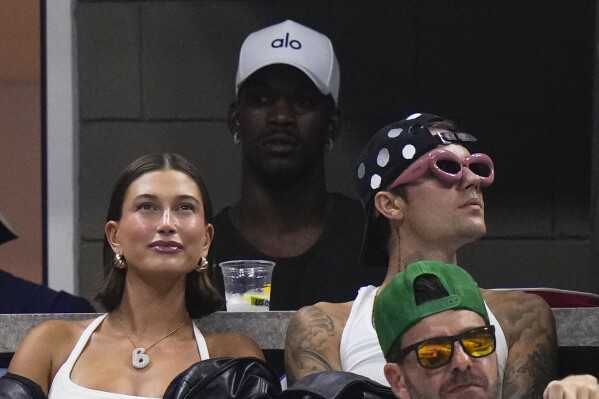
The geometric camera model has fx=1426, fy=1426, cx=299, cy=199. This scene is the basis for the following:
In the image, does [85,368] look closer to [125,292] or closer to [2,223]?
[125,292]

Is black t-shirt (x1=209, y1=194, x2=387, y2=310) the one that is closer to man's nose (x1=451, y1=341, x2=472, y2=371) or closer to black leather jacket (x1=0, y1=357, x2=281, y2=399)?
black leather jacket (x1=0, y1=357, x2=281, y2=399)

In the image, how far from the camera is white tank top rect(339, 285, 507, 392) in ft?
13.3

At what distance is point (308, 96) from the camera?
5.50 meters

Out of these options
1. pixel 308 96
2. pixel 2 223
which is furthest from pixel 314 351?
pixel 2 223

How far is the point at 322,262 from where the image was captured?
17.8ft

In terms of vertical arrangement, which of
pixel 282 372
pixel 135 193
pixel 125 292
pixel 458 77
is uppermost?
pixel 458 77

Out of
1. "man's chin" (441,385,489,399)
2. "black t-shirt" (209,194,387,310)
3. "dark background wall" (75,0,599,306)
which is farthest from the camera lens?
"dark background wall" (75,0,599,306)

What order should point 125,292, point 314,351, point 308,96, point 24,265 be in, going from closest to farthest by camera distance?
point 314,351 → point 125,292 → point 308,96 → point 24,265

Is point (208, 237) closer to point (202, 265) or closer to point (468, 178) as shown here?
point (202, 265)

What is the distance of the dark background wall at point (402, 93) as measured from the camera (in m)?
6.04

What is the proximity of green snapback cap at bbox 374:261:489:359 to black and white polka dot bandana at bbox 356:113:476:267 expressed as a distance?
922 millimetres

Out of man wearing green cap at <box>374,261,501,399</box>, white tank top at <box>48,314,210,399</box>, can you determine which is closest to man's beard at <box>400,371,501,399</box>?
man wearing green cap at <box>374,261,501,399</box>

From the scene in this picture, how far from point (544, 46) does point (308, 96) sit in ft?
3.88

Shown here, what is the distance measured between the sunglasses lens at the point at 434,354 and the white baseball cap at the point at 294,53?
2.28 m
